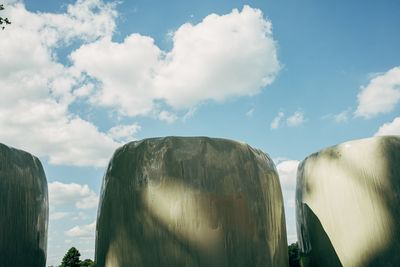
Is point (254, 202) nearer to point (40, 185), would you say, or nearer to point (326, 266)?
point (326, 266)

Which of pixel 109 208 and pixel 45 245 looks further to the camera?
pixel 45 245

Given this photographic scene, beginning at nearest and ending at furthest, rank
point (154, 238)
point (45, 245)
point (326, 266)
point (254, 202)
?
point (154, 238) → point (254, 202) → point (326, 266) → point (45, 245)

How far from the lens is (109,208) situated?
434 centimetres

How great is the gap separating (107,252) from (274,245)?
1463 millimetres

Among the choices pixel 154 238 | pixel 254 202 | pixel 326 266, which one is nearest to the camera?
pixel 154 238

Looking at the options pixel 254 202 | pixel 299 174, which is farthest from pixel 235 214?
pixel 299 174

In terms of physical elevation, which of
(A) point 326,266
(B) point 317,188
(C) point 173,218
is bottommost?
(A) point 326,266

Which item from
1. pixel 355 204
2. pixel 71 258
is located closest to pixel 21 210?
pixel 355 204

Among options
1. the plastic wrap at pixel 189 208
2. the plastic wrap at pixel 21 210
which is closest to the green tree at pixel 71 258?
the plastic wrap at pixel 21 210

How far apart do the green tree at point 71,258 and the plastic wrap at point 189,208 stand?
2369 centimetres

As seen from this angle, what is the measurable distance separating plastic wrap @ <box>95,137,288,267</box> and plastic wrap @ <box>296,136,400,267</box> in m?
0.82

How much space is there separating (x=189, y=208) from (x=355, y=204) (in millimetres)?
1863

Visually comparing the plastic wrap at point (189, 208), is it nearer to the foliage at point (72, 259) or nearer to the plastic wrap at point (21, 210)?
the plastic wrap at point (21, 210)

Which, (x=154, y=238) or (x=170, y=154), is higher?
(x=170, y=154)
